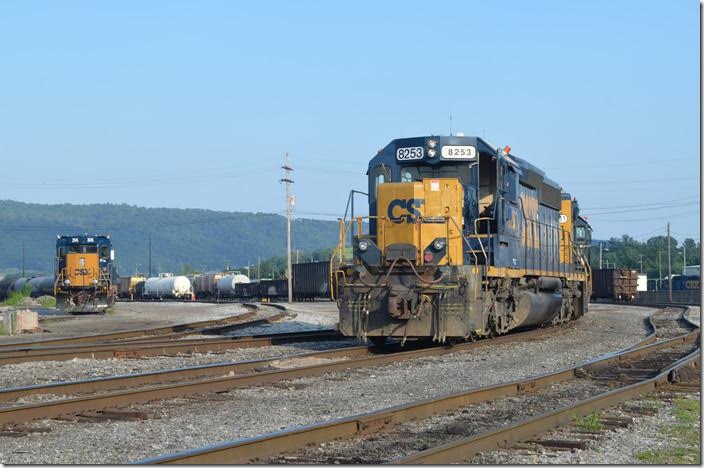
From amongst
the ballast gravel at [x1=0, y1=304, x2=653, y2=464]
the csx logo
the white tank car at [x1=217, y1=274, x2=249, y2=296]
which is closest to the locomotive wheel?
the ballast gravel at [x1=0, y1=304, x2=653, y2=464]

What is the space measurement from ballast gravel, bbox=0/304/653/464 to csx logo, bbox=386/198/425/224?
234cm

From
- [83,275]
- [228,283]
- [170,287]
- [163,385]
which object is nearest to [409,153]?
[163,385]

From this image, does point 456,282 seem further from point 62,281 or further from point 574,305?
point 62,281

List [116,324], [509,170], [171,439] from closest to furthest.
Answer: [171,439]
[509,170]
[116,324]

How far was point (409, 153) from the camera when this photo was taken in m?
15.7

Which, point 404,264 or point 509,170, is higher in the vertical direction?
point 509,170

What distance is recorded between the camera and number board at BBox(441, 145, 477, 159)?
51.2 feet

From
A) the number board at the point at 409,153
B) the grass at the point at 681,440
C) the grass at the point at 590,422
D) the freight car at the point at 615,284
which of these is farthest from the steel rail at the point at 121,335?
the freight car at the point at 615,284

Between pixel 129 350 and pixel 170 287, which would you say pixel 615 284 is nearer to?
pixel 170 287

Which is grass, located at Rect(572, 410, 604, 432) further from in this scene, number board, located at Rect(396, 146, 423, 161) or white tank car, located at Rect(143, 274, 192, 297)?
white tank car, located at Rect(143, 274, 192, 297)

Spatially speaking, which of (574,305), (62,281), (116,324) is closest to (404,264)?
(574,305)

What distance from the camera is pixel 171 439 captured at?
7.22 metres

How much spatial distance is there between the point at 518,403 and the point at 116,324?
20.2m

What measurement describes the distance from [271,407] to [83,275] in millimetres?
27348
